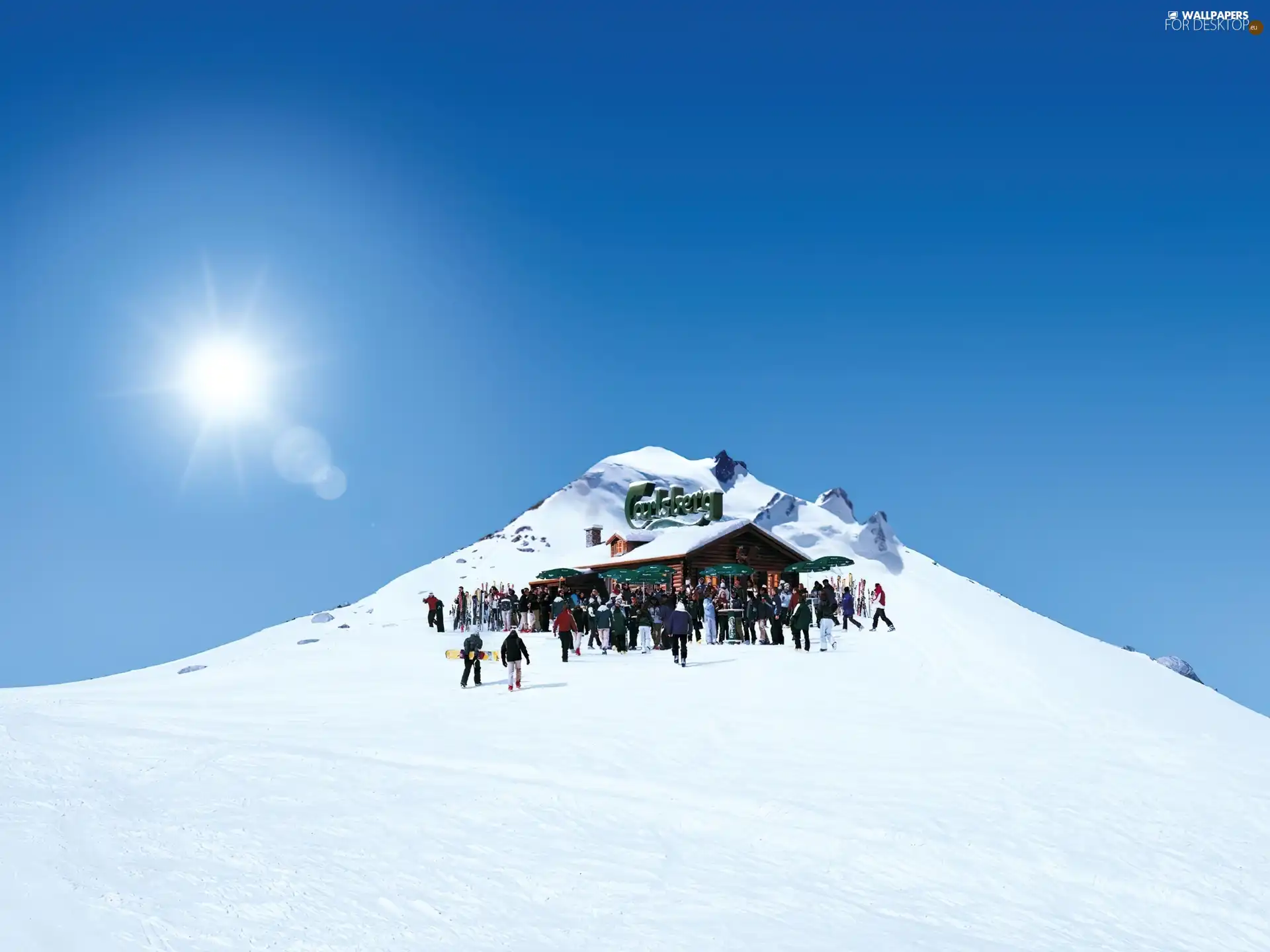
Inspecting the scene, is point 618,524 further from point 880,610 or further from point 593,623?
point 593,623

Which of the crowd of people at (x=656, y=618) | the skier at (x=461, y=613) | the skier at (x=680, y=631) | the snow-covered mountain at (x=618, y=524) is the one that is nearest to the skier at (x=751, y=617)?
the crowd of people at (x=656, y=618)

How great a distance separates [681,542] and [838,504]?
363ft

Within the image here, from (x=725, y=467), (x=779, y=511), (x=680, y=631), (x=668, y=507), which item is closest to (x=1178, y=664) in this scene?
(x=668, y=507)

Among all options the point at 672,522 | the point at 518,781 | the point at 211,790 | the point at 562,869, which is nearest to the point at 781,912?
the point at 562,869

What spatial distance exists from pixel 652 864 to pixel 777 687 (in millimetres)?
11250

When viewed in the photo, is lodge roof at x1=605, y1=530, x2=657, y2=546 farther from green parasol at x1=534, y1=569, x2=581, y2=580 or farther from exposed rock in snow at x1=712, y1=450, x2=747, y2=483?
exposed rock in snow at x1=712, y1=450, x2=747, y2=483

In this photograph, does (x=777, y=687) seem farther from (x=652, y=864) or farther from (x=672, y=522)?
(x=672, y=522)

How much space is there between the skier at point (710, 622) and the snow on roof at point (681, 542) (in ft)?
37.6

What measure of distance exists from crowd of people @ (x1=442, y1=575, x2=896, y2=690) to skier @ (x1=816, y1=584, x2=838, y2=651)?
0.09ft

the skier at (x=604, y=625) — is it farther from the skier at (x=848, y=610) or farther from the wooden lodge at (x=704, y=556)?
the wooden lodge at (x=704, y=556)

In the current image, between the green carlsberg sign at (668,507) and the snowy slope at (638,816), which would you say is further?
the green carlsberg sign at (668,507)

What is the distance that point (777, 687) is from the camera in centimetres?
1994

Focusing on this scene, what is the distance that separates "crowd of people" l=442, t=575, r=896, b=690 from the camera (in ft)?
78.4

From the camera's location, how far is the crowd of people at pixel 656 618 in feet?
78.4
